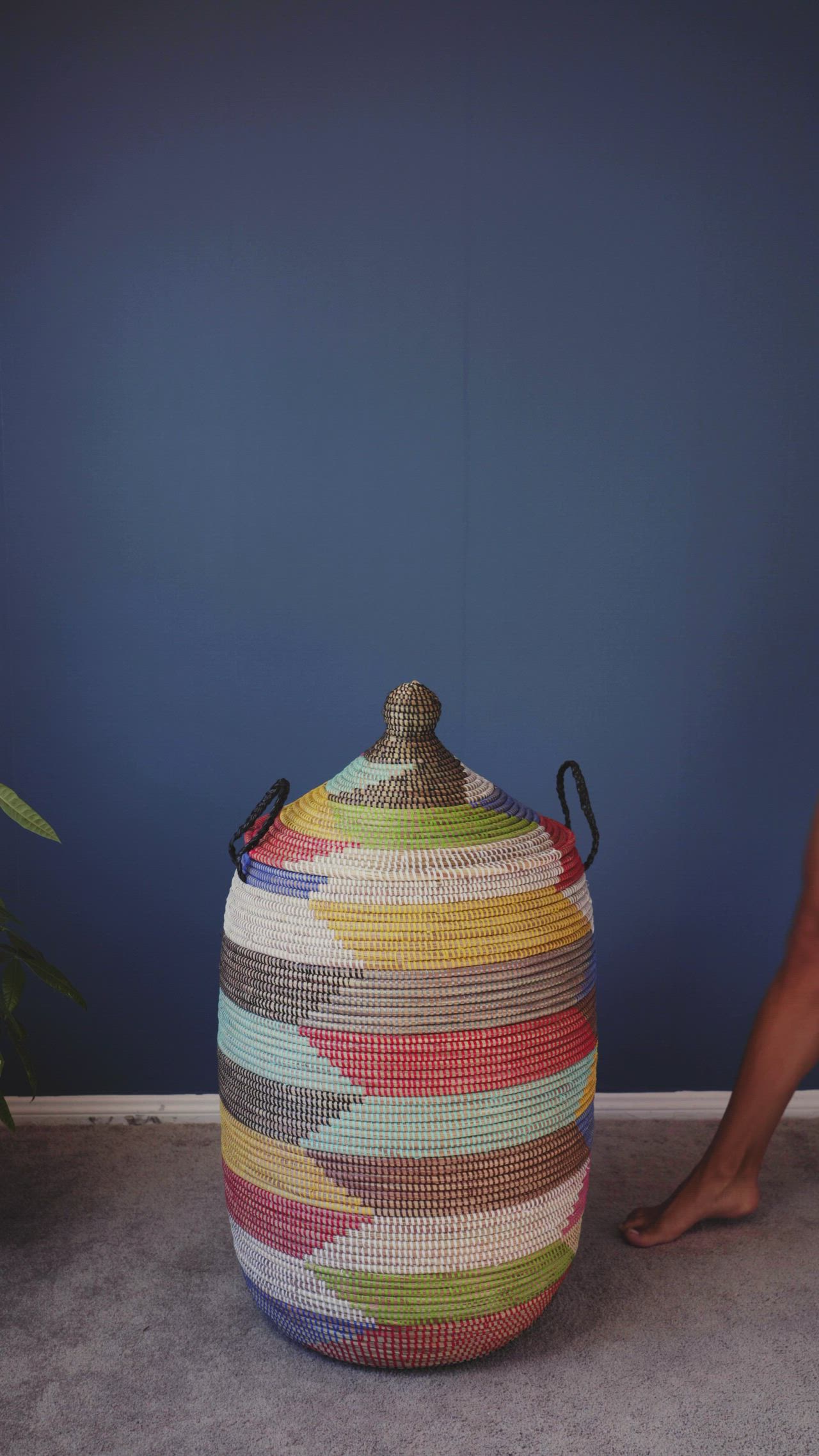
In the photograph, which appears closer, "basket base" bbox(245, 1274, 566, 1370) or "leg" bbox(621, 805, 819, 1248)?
"basket base" bbox(245, 1274, 566, 1370)

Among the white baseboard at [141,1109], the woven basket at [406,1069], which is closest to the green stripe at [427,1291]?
the woven basket at [406,1069]

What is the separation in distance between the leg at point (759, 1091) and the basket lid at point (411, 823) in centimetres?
45

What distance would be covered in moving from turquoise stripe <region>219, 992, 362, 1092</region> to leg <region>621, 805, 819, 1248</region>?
657 millimetres

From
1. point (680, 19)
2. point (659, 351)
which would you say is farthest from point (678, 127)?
point (659, 351)

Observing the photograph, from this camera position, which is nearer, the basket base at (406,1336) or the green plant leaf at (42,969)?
the basket base at (406,1336)

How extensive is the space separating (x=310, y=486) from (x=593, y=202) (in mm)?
652

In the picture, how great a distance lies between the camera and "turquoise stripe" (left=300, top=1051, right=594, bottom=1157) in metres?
1.24

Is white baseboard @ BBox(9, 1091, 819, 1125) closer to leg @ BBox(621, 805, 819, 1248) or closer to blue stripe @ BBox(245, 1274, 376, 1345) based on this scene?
leg @ BBox(621, 805, 819, 1248)

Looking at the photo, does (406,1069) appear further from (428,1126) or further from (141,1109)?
(141,1109)

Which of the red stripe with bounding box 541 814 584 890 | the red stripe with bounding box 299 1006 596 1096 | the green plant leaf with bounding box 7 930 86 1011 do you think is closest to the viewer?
the red stripe with bounding box 299 1006 596 1096

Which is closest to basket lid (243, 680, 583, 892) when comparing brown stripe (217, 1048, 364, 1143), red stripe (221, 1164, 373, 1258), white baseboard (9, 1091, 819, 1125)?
brown stripe (217, 1048, 364, 1143)

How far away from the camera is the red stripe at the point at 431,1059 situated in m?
1.24

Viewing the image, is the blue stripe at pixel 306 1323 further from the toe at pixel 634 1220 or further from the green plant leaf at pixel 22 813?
the green plant leaf at pixel 22 813

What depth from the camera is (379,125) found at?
1.86 meters
